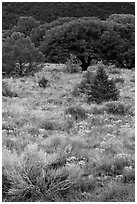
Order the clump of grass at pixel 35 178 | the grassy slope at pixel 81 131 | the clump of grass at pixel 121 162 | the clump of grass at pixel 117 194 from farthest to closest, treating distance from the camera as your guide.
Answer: the clump of grass at pixel 121 162 → the grassy slope at pixel 81 131 → the clump of grass at pixel 35 178 → the clump of grass at pixel 117 194

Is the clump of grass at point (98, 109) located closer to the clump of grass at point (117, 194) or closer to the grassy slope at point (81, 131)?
the grassy slope at point (81, 131)

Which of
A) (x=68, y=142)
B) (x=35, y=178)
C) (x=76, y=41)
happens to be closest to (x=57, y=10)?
(x=76, y=41)

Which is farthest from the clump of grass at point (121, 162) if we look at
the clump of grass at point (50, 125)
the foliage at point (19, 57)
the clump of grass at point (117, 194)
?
the foliage at point (19, 57)

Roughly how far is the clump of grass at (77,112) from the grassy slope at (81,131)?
0.69 feet

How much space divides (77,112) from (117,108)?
146cm

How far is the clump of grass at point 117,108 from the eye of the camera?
41.9 ft

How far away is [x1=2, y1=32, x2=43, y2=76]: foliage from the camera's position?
26.4 metres

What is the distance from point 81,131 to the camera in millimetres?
10195

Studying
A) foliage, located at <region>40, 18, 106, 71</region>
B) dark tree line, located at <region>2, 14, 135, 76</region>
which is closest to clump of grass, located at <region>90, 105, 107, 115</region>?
dark tree line, located at <region>2, 14, 135, 76</region>

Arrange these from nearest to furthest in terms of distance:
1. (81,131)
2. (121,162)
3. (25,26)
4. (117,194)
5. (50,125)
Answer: (117,194)
(121,162)
(81,131)
(50,125)
(25,26)

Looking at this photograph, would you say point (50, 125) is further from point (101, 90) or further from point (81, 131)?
point (101, 90)

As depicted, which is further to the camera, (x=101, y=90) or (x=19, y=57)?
(x=19, y=57)

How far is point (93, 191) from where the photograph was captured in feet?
20.9

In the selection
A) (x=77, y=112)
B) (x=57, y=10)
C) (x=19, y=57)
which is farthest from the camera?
(x=57, y=10)
